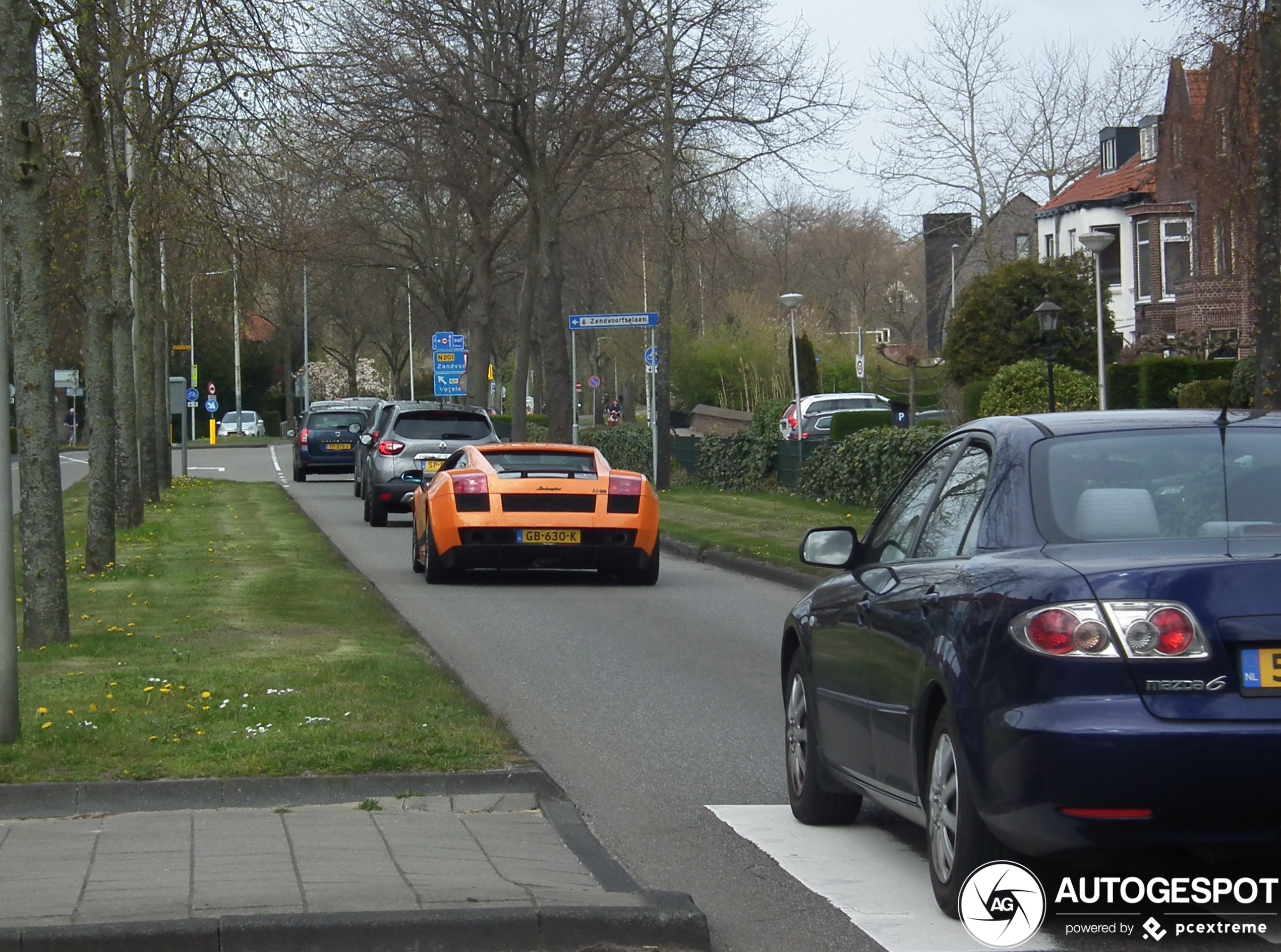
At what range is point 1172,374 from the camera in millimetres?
35031

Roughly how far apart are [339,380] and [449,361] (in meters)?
87.5

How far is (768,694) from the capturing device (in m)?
10.7

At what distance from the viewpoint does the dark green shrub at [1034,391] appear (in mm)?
29406

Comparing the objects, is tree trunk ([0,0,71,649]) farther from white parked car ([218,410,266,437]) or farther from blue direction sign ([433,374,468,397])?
white parked car ([218,410,266,437])

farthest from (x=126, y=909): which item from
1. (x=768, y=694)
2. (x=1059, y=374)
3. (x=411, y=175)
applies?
(x=411, y=175)

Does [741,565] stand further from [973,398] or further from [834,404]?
[834,404]

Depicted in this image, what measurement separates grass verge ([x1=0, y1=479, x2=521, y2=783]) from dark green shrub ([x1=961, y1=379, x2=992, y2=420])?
18472mm

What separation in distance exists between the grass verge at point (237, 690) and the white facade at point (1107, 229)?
137 ft

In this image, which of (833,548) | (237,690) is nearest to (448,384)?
(237,690)

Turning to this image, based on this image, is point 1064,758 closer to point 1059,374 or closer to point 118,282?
point 118,282

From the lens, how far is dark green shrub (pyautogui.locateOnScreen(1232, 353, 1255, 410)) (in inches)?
1124

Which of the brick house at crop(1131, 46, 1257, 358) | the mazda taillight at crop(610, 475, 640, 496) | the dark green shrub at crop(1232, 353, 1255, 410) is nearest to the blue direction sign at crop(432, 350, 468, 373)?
the brick house at crop(1131, 46, 1257, 358)

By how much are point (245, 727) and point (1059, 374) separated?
900 inches

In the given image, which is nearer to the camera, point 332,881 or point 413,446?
point 332,881
